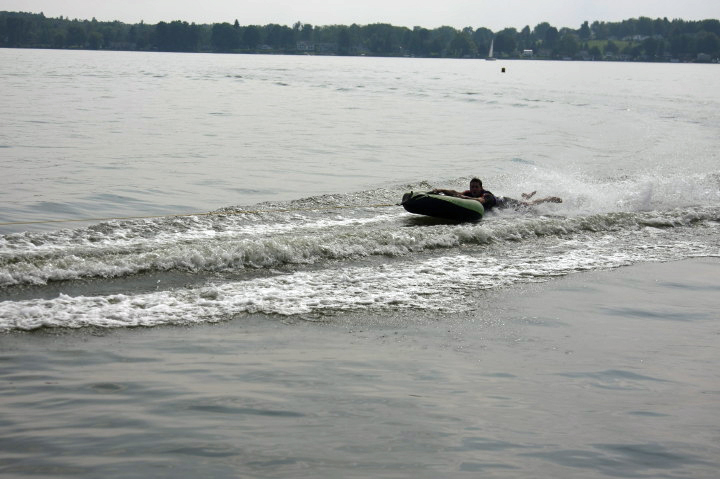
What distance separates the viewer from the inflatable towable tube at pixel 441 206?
14.0 meters

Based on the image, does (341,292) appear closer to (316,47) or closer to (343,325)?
(343,325)

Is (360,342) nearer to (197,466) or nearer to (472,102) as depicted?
(197,466)

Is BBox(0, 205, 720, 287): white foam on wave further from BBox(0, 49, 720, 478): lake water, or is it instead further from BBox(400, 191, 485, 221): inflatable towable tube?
BBox(400, 191, 485, 221): inflatable towable tube

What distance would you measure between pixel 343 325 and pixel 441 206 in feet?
21.3

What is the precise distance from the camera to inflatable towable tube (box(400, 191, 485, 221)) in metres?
14.0

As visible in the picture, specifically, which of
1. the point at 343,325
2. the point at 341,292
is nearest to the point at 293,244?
the point at 341,292

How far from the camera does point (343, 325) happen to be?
310 inches

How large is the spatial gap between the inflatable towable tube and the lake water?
32cm

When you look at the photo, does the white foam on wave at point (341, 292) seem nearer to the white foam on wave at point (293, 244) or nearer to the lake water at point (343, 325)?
the lake water at point (343, 325)

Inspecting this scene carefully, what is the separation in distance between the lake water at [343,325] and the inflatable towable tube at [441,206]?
1.04 feet

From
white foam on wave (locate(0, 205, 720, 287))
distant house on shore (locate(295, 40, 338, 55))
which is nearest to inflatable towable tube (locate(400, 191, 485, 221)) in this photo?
white foam on wave (locate(0, 205, 720, 287))

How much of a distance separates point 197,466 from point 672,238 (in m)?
10.8

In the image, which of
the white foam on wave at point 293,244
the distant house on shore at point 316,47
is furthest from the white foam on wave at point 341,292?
the distant house on shore at point 316,47

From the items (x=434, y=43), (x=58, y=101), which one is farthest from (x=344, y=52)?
(x=58, y=101)
